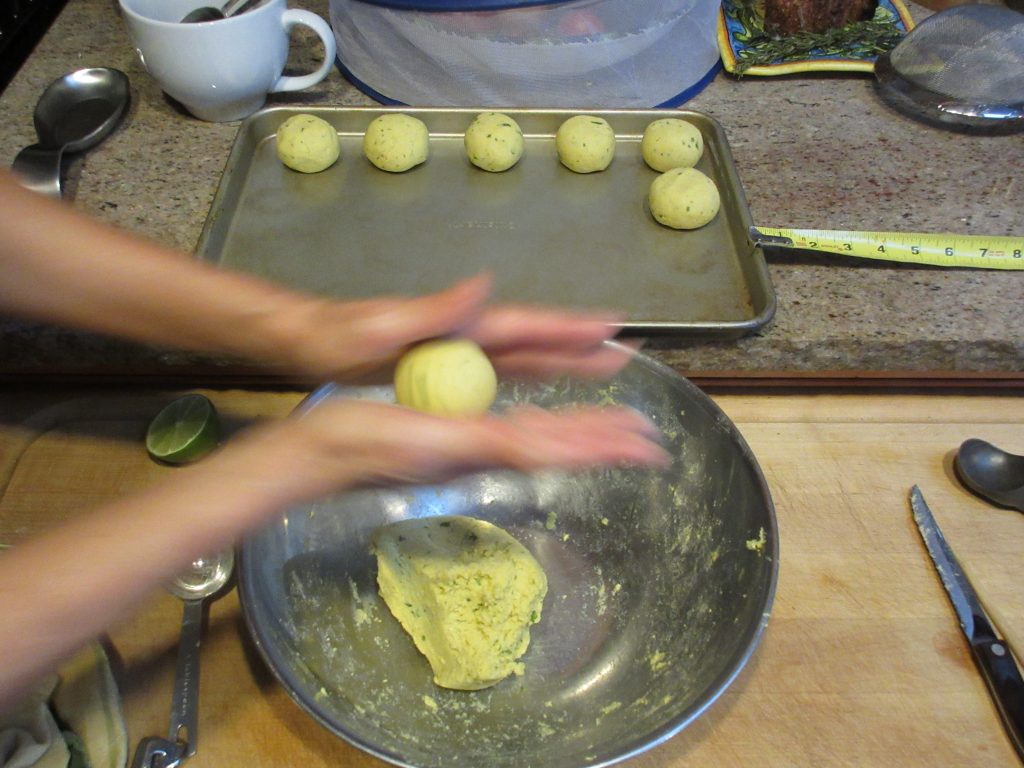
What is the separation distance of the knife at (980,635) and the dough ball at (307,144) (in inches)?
50.1

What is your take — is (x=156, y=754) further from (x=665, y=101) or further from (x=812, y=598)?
(x=665, y=101)

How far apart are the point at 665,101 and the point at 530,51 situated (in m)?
0.35

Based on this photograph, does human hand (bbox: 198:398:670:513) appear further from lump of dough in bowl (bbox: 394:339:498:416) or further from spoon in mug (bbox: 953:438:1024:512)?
spoon in mug (bbox: 953:438:1024:512)

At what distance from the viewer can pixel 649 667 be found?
0.94 m

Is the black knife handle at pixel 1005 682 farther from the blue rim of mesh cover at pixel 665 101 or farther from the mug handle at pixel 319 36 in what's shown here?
the mug handle at pixel 319 36

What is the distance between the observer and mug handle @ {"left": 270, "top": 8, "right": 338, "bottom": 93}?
1.48 m

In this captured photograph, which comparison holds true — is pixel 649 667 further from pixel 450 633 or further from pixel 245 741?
pixel 245 741

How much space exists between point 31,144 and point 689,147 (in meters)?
1.39

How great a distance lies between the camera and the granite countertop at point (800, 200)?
124 cm

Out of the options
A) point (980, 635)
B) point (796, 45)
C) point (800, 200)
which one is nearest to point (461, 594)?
point (980, 635)

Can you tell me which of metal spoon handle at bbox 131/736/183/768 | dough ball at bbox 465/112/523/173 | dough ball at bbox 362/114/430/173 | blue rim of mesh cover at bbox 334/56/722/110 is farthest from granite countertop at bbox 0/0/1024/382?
metal spoon handle at bbox 131/736/183/768

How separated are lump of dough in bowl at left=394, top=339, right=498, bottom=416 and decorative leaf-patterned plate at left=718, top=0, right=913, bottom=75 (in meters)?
1.29

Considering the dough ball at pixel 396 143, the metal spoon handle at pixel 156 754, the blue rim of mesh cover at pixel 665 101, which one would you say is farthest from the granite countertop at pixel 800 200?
the metal spoon handle at pixel 156 754

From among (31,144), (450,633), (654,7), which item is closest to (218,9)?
(31,144)
